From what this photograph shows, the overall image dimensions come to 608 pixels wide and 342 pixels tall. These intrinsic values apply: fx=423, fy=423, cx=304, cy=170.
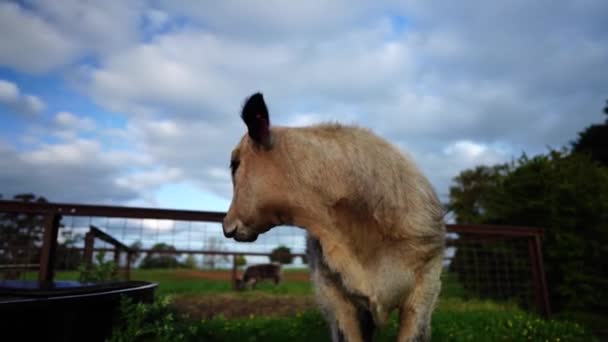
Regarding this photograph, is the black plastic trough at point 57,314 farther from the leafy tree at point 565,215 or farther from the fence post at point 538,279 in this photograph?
the leafy tree at point 565,215

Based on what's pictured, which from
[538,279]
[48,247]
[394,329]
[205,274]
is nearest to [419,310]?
[394,329]

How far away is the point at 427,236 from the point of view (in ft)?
9.04

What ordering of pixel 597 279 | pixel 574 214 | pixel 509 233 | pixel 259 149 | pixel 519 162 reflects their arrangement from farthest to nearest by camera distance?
pixel 519 162, pixel 574 214, pixel 597 279, pixel 509 233, pixel 259 149

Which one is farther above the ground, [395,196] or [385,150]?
[385,150]

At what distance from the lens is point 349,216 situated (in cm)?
276

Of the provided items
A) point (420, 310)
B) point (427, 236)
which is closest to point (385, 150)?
point (427, 236)

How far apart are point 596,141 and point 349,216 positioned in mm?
29802

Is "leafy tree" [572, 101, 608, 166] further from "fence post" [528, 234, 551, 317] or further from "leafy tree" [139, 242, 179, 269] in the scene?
"leafy tree" [139, 242, 179, 269]

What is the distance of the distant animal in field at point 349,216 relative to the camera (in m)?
2.69

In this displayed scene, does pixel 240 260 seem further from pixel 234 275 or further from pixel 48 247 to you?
pixel 48 247

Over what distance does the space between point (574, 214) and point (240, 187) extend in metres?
11.0

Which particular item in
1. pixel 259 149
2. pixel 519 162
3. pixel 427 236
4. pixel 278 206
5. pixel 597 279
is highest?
pixel 519 162

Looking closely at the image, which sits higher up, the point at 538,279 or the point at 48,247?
the point at 48,247

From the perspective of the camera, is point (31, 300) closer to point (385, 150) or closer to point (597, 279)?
point (385, 150)
